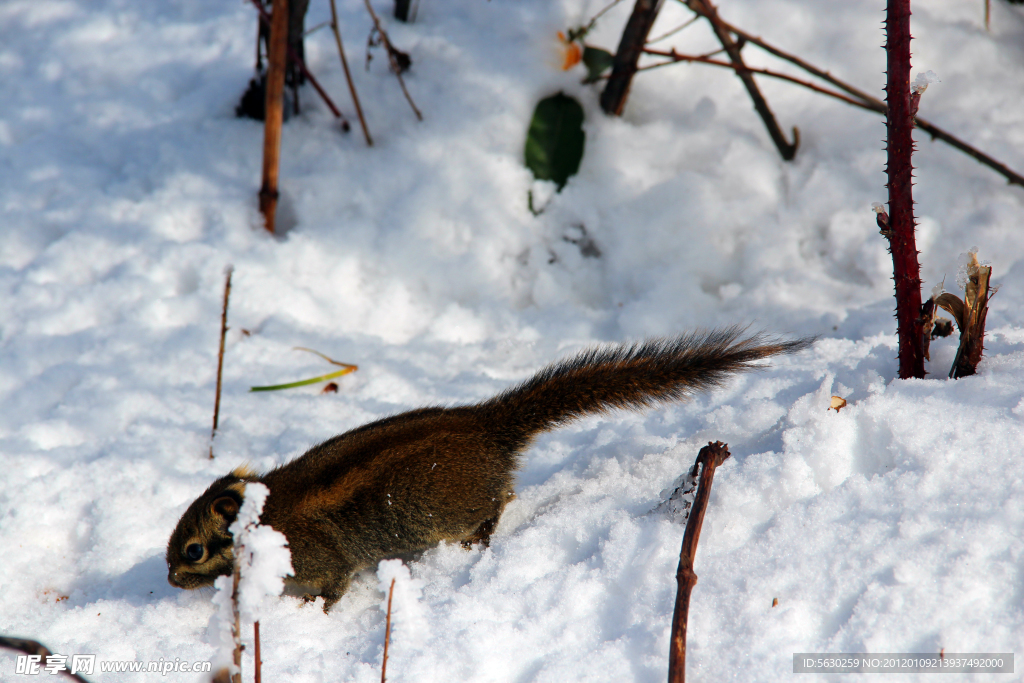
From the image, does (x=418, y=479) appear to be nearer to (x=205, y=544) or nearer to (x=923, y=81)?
(x=205, y=544)

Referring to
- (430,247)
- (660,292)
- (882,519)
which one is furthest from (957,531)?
(430,247)

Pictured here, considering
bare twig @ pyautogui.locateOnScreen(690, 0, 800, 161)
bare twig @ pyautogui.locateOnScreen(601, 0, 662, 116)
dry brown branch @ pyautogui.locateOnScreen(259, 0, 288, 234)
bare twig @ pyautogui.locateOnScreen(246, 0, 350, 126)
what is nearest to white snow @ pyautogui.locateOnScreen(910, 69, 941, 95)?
bare twig @ pyautogui.locateOnScreen(690, 0, 800, 161)

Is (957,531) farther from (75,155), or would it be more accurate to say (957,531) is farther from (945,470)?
(75,155)

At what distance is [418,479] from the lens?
75.5 inches

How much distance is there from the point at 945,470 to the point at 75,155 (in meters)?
3.97

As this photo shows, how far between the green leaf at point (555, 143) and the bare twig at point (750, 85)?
2.41 ft

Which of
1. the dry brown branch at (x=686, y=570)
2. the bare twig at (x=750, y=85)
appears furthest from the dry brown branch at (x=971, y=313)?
the bare twig at (x=750, y=85)

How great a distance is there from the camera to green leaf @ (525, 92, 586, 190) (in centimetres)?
347

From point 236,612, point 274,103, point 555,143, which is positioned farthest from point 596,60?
point 236,612

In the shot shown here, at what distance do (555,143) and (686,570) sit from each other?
98.4 inches

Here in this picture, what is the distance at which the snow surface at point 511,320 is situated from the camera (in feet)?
5.27

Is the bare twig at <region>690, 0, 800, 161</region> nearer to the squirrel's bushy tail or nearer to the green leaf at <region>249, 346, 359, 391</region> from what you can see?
the squirrel's bushy tail

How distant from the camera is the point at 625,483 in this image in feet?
6.75

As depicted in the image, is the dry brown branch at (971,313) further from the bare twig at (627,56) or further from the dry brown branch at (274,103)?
the dry brown branch at (274,103)
